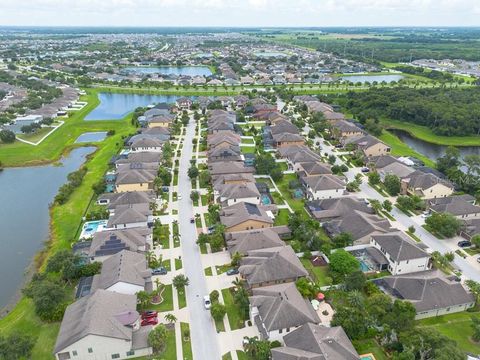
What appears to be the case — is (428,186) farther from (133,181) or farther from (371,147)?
(133,181)

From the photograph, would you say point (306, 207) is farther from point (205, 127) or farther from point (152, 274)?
point (205, 127)

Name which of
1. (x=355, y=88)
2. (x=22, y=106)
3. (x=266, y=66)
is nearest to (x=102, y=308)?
(x=22, y=106)

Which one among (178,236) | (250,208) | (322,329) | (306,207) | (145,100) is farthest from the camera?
(145,100)

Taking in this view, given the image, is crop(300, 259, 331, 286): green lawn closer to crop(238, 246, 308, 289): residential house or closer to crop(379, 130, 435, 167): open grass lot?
crop(238, 246, 308, 289): residential house

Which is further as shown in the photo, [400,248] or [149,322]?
[400,248]

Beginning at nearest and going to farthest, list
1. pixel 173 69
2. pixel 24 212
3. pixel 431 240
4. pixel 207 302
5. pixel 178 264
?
pixel 207 302, pixel 178 264, pixel 431 240, pixel 24 212, pixel 173 69

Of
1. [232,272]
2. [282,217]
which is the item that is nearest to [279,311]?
[232,272]
